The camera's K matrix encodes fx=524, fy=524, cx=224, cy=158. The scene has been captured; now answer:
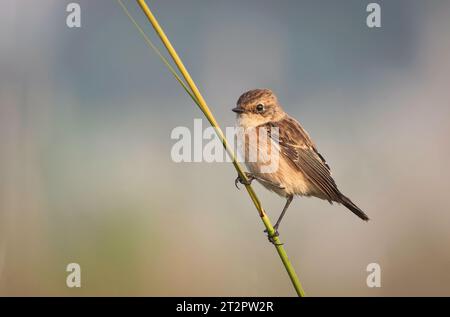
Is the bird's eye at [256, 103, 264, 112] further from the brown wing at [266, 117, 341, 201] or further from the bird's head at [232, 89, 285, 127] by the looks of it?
the brown wing at [266, 117, 341, 201]

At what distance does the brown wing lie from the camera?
3.59 meters

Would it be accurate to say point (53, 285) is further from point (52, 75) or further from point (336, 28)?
point (336, 28)

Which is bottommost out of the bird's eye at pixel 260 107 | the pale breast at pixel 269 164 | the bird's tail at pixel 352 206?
the bird's tail at pixel 352 206

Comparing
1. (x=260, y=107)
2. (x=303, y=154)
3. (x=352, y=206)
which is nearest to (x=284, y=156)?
(x=303, y=154)

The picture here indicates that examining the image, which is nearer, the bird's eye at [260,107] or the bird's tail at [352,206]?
the bird's tail at [352,206]

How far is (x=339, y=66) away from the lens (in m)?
5.80

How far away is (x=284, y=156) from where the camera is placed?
3713 mm

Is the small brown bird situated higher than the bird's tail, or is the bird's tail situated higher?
the small brown bird

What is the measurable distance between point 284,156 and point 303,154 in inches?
5.6

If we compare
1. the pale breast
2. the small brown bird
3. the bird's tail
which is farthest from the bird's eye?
the bird's tail

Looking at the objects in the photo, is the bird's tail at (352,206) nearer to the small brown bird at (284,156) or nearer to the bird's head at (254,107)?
the small brown bird at (284,156)

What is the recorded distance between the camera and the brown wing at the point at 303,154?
359 cm

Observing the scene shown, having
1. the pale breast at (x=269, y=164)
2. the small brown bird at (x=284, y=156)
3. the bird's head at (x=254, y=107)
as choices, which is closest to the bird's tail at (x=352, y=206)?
the small brown bird at (x=284, y=156)

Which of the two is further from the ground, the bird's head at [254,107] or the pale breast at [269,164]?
the bird's head at [254,107]
